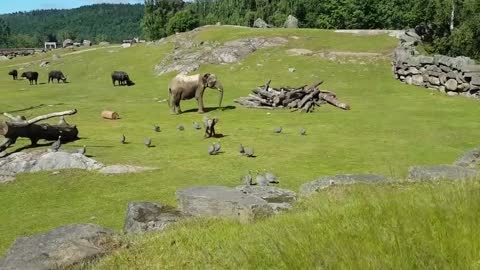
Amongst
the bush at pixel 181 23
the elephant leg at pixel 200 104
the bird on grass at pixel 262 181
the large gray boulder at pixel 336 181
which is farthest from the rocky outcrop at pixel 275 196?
the bush at pixel 181 23

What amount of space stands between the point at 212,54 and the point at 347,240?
144 ft

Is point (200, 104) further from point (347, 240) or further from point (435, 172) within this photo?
point (347, 240)

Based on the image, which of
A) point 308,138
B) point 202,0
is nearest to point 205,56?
point 308,138

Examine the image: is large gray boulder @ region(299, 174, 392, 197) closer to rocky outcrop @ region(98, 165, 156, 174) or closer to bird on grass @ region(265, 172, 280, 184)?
bird on grass @ region(265, 172, 280, 184)

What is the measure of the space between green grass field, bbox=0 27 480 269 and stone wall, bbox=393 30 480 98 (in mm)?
808

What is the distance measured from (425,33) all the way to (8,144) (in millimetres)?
38276

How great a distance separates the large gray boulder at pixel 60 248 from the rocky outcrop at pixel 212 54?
3887 centimetres

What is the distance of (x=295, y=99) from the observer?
29156 mm

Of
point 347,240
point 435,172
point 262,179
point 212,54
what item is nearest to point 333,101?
point 262,179

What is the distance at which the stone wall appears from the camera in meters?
29.1

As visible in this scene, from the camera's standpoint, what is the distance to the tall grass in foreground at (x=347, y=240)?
4.76 m

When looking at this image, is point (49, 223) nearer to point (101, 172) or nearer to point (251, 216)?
point (101, 172)

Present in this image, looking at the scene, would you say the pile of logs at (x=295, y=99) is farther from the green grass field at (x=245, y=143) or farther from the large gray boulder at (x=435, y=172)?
the large gray boulder at (x=435, y=172)

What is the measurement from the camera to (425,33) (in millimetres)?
47219
